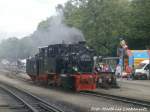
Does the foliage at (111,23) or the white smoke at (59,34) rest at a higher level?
the foliage at (111,23)

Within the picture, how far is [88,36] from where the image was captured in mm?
66625

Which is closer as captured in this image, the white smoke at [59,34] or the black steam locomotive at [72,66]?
the black steam locomotive at [72,66]

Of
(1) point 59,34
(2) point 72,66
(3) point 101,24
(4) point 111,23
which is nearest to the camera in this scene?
(2) point 72,66

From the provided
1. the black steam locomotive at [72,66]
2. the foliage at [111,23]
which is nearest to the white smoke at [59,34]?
the black steam locomotive at [72,66]

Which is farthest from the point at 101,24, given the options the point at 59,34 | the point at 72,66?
the point at 72,66

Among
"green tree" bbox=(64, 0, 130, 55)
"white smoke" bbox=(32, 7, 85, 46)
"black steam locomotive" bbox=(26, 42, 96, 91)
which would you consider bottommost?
"black steam locomotive" bbox=(26, 42, 96, 91)

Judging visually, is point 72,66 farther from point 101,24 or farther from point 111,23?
point 111,23

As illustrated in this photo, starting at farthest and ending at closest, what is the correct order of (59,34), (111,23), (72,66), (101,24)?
(111,23), (101,24), (59,34), (72,66)

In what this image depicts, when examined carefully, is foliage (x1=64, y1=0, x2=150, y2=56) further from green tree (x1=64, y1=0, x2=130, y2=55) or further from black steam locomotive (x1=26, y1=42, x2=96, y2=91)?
black steam locomotive (x1=26, y1=42, x2=96, y2=91)

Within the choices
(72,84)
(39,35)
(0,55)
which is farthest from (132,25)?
(0,55)

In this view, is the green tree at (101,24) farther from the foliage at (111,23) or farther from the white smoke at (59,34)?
the white smoke at (59,34)

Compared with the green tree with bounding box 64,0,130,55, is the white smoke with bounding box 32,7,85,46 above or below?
below

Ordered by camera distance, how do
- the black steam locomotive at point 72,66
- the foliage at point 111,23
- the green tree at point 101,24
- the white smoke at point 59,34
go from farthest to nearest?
the foliage at point 111,23, the green tree at point 101,24, the white smoke at point 59,34, the black steam locomotive at point 72,66

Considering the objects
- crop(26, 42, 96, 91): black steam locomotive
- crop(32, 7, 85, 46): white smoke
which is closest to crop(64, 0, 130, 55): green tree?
crop(32, 7, 85, 46): white smoke
